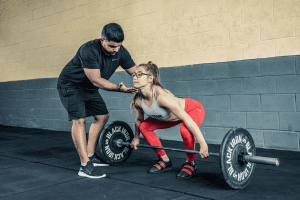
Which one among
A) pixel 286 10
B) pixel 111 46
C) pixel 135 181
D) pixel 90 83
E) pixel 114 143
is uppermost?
pixel 286 10

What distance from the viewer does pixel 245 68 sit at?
361 cm

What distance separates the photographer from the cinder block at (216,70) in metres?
3.76

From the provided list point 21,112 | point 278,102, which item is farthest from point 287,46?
point 21,112

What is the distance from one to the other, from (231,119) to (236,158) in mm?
1731

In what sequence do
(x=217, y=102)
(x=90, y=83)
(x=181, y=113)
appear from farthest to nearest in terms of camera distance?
(x=217, y=102)
(x=90, y=83)
(x=181, y=113)

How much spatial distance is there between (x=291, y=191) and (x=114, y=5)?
3830mm

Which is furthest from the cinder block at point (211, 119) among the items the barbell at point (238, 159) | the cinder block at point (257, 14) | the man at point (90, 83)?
the barbell at point (238, 159)

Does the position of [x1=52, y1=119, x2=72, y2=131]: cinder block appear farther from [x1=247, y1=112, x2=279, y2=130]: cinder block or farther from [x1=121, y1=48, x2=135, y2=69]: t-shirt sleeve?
[x1=247, y1=112, x2=279, y2=130]: cinder block

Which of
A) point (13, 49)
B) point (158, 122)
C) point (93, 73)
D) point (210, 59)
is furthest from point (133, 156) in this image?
point (13, 49)

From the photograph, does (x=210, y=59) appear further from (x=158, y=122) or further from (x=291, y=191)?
(x=291, y=191)

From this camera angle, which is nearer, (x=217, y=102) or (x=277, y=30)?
(x=277, y=30)

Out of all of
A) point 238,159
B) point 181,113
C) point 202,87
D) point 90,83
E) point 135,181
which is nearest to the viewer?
point 238,159

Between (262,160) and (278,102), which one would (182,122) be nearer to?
(262,160)

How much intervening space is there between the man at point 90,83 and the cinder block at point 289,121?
184cm
